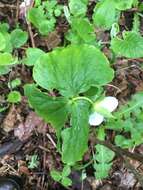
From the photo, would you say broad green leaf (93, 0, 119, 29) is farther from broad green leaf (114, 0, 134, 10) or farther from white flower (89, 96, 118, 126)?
white flower (89, 96, 118, 126)

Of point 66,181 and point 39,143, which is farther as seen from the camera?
point 39,143

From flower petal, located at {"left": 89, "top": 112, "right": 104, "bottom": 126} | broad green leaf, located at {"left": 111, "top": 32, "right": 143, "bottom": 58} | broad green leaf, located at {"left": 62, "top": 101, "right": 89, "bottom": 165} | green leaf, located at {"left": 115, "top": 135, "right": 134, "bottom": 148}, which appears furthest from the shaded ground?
broad green leaf, located at {"left": 62, "top": 101, "right": 89, "bottom": 165}

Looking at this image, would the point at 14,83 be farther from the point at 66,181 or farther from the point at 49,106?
the point at 49,106

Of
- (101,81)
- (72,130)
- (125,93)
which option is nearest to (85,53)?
(101,81)

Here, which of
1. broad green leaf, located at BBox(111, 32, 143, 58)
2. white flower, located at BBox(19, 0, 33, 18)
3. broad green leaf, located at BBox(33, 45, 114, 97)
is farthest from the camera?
white flower, located at BBox(19, 0, 33, 18)

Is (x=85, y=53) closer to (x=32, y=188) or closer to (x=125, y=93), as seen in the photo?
(x=125, y=93)

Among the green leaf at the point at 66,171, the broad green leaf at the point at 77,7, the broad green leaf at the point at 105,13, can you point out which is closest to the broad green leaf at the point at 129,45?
the broad green leaf at the point at 105,13

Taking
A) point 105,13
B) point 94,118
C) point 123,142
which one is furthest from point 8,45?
point 123,142
